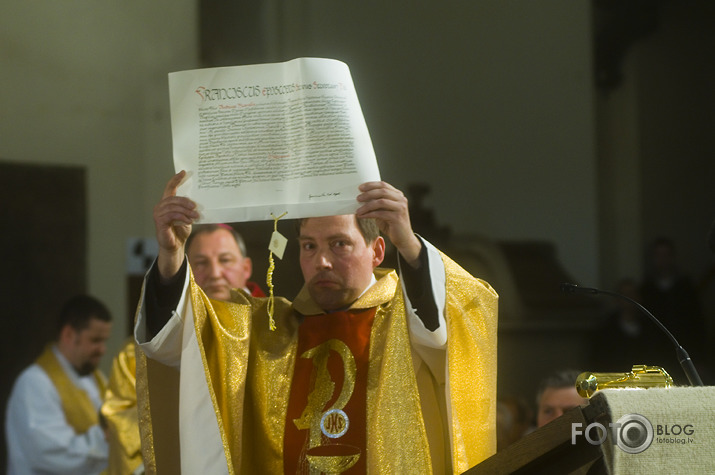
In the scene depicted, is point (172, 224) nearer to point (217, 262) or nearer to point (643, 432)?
point (217, 262)

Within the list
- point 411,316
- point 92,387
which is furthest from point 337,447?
point 92,387

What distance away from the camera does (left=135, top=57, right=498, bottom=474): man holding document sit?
3158mm

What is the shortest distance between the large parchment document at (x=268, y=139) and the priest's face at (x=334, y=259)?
0.41 m

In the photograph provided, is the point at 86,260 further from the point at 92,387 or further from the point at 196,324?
the point at 196,324

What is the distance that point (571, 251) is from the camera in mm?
7328

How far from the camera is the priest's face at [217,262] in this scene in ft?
14.9

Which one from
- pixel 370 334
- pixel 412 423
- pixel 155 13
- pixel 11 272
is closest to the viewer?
pixel 412 423

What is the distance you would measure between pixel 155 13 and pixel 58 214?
5.53ft

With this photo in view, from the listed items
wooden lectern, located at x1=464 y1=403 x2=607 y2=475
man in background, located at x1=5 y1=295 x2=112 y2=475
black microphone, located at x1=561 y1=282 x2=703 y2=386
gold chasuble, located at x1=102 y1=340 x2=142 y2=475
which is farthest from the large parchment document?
man in background, located at x1=5 y1=295 x2=112 y2=475

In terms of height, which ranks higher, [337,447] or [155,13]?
[155,13]
